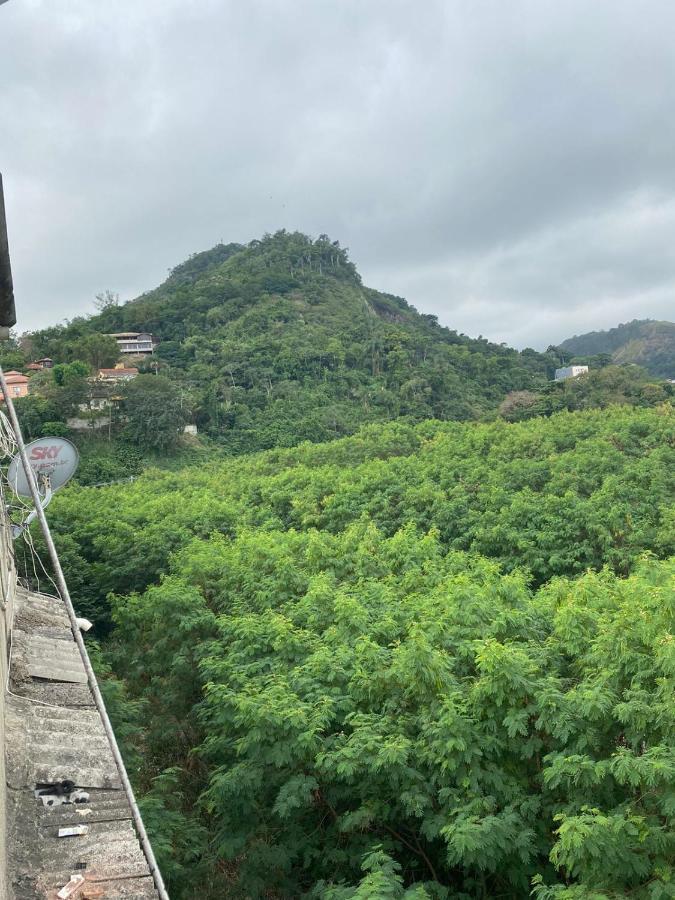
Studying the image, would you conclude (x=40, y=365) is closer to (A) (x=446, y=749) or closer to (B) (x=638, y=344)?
(A) (x=446, y=749)

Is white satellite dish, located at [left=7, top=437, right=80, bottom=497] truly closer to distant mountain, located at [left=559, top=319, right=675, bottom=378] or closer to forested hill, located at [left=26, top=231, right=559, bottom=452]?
forested hill, located at [left=26, top=231, right=559, bottom=452]

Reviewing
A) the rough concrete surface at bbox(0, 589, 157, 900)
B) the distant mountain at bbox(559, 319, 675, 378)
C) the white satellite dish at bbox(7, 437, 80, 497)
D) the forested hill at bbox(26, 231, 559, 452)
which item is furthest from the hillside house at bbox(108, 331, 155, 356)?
the rough concrete surface at bbox(0, 589, 157, 900)

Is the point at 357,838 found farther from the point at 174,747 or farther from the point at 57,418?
the point at 57,418

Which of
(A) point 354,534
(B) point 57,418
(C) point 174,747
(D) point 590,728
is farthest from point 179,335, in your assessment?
(D) point 590,728

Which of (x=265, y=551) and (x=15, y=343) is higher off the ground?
(x=15, y=343)

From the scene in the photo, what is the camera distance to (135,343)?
56.2m

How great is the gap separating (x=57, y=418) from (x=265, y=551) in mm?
27512

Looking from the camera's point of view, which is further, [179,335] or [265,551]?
[179,335]

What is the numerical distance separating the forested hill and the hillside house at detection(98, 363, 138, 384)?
2532 mm

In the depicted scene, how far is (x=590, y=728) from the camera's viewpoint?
19.1 feet

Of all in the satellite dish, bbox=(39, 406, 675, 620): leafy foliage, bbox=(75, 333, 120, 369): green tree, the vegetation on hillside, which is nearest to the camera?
the vegetation on hillside

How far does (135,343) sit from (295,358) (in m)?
15.3

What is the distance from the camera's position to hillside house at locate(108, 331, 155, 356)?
55562mm

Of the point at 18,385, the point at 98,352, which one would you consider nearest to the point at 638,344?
the point at 98,352
